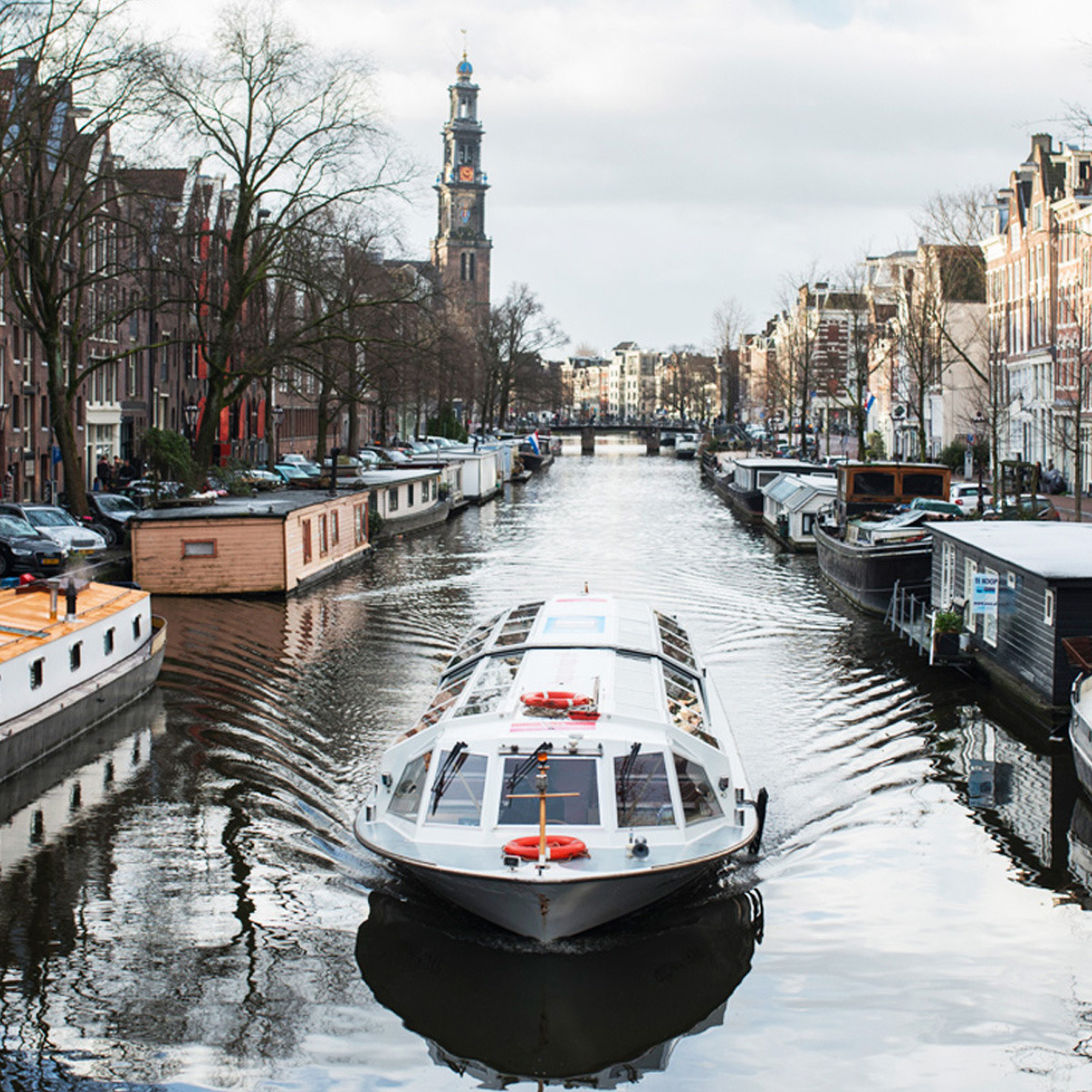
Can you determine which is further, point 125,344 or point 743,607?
point 125,344

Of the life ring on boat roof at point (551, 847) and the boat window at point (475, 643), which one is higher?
the boat window at point (475, 643)

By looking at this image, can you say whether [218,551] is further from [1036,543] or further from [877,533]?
[1036,543]

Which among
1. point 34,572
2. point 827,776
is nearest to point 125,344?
point 34,572

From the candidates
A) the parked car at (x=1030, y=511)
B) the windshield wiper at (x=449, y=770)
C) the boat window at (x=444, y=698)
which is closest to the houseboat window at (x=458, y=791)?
the windshield wiper at (x=449, y=770)

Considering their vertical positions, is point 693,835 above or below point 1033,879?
above

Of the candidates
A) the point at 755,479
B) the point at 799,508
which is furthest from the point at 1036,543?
the point at 755,479

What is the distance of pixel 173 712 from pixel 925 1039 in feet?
47.8

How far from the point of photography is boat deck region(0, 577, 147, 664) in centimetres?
2034

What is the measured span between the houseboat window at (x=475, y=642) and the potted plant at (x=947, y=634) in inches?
331

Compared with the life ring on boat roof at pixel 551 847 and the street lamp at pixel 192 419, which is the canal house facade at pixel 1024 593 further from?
the street lamp at pixel 192 419

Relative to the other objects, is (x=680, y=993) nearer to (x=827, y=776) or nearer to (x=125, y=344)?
(x=827, y=776)

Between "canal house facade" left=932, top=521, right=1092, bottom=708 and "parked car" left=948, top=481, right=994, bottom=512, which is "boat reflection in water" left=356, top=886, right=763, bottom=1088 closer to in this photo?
"canal house facade" left=932, top=521, right=1092, bottom=708

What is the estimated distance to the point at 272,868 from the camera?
631 inches

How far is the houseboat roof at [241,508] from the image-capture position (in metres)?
34.8
